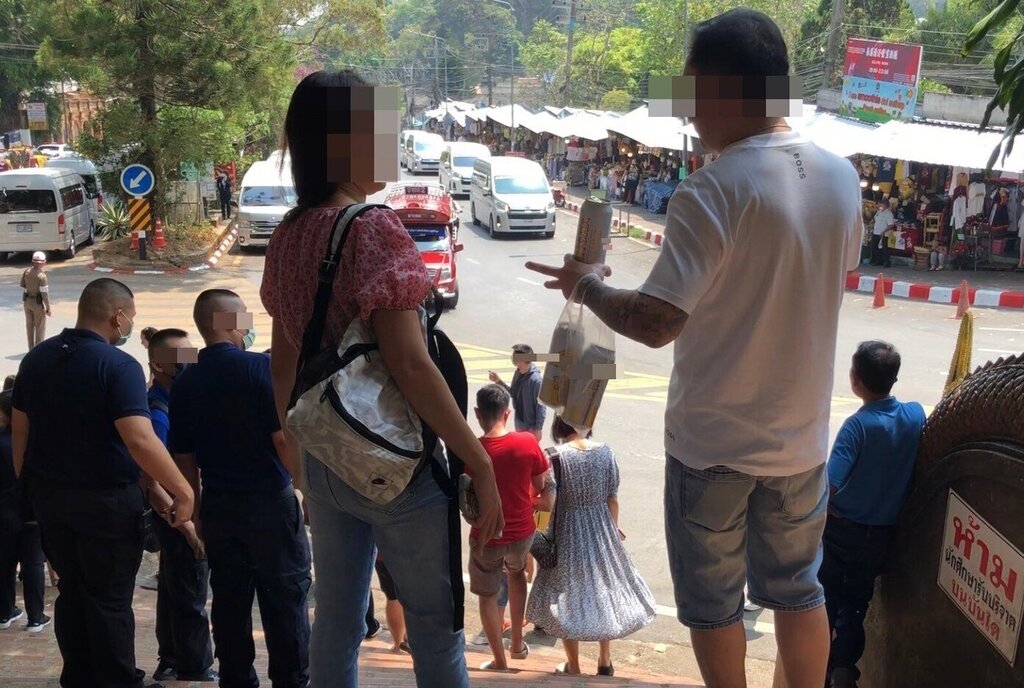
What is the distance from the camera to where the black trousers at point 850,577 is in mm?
3861

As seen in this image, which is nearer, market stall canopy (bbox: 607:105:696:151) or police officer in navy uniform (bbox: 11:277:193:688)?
police officer in navy uniform (bbox: 11:277:193:688)

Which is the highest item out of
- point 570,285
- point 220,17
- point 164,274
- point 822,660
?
point 220,17

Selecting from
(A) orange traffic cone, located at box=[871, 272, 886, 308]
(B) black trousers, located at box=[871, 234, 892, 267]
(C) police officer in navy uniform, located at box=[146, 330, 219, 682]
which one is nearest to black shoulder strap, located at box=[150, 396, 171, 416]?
(C) police officer in navy uniform, located at box=[146, 330, 219, 682]

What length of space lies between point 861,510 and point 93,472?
2787 mm

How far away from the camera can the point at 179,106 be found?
22.1 m

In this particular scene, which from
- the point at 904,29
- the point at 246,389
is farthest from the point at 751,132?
the point at 904,29

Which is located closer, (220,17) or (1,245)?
(220,17)

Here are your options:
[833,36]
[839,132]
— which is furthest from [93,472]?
[833,36]

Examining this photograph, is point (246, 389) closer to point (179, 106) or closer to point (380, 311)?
point (380, 311)

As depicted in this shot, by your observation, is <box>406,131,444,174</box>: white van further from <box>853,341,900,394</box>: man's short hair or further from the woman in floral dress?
<box>853,341,900,394</box>: man's short hair

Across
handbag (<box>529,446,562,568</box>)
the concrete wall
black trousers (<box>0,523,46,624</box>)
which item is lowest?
black trousers (<box>0,523,46,624</box>)

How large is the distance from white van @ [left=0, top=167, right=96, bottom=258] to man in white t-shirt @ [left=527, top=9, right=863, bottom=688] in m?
21.7

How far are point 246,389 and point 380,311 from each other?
1786 mm

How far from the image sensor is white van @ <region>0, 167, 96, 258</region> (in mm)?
21578
